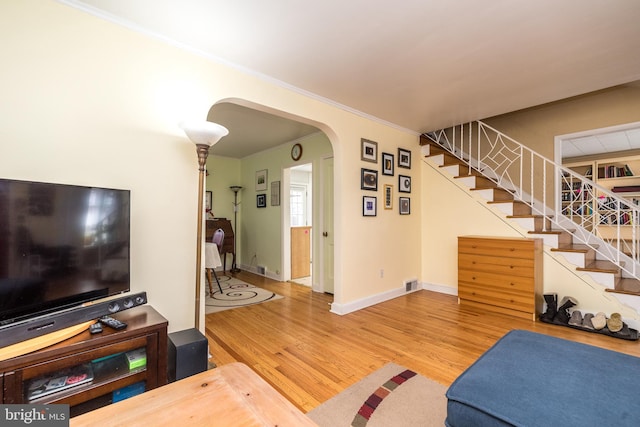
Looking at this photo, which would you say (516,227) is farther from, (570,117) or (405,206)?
(570,117)

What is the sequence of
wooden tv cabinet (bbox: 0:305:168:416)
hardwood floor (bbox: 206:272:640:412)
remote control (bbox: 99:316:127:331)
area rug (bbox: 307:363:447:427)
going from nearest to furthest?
wooden tv cabinet (bbox: 0:305:168:416), remote control (bbox: 99:316:127:331), area rug (bbox: 307:363:447:427), hardwood floor (bbox: 206:272:640:412)

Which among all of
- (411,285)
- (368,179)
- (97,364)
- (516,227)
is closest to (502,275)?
(516,227)

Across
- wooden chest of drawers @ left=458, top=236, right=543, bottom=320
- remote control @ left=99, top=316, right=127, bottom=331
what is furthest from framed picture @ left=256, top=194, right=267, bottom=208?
remote control @ left=99, top=316, right=127, bottom=331

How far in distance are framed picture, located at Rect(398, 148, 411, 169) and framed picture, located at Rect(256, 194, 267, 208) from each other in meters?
2.68

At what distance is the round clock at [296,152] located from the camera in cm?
473

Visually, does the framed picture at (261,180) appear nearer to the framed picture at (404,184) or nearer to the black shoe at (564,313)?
the framed picture at (404,184)

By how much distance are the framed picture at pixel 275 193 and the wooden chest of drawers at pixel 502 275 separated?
3.09 m

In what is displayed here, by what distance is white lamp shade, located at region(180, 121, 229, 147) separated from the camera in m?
1.90

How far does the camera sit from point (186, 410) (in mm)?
979

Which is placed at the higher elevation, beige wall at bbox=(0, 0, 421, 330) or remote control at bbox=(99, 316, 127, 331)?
beige wall at bbox=(0, 0, 421, 330)

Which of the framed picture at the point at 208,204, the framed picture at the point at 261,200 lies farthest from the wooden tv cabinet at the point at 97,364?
the framed picture at the point at 208,204

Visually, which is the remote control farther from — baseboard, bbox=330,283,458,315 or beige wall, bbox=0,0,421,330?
baseboard, bbox=330,283,458,315

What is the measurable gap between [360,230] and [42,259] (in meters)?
2.90

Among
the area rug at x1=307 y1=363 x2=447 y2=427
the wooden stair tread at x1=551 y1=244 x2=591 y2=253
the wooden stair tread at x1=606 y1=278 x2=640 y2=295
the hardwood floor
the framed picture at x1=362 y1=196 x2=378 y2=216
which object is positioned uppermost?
the framed picture at x1=362 y1=196 x2=378 y2=216
